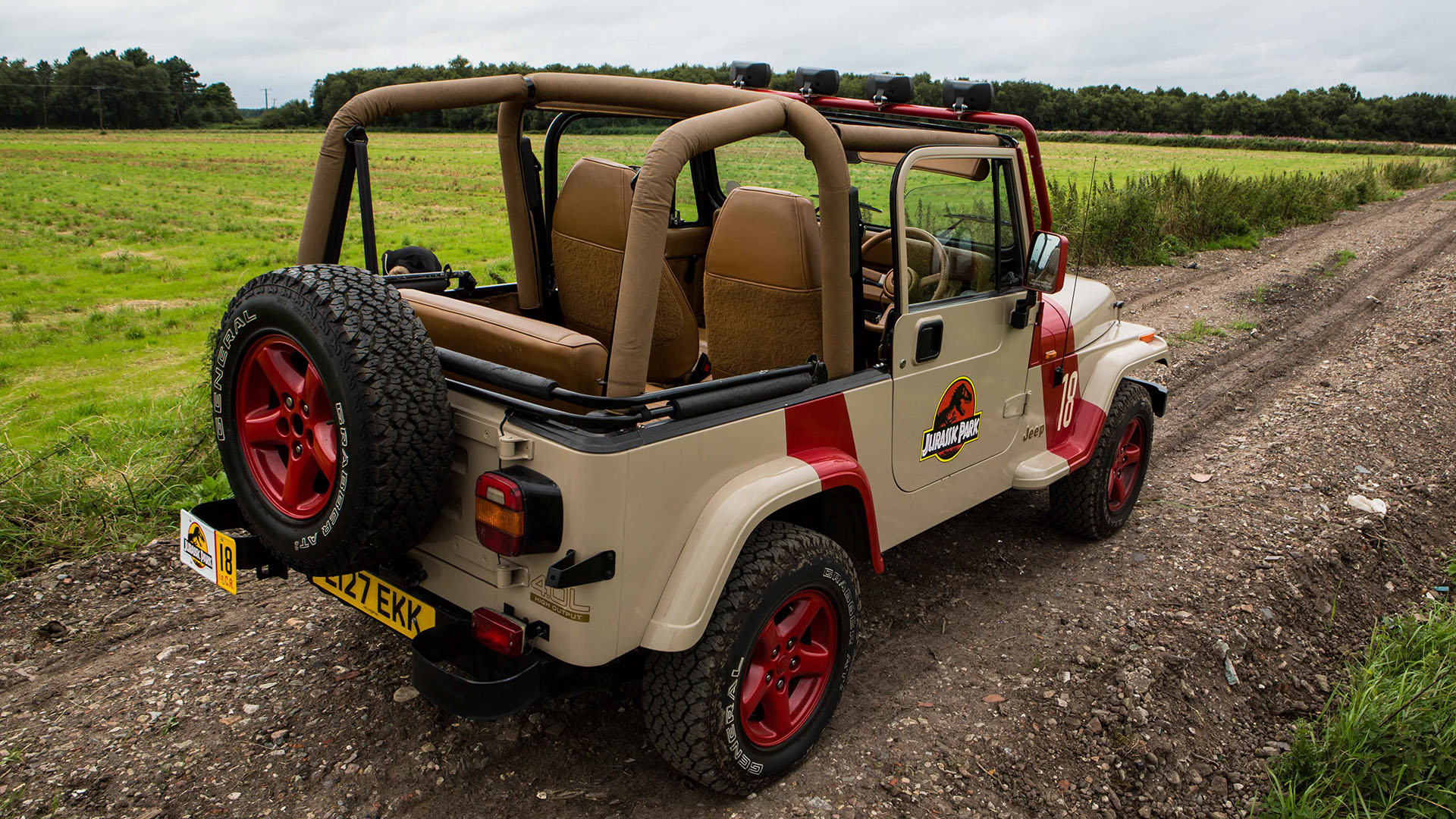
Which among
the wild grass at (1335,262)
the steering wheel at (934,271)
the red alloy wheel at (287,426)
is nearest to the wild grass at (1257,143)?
the wild grass at (1335,262)

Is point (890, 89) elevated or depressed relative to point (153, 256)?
elevated

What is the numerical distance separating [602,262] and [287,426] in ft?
4.24

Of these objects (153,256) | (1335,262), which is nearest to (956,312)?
(1335,262)

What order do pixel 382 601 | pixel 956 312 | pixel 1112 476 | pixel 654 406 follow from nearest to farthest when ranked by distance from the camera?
1. pixel 654 406
2. pixel 382 601
3. pixel 956 312
4. pixel 1112 476

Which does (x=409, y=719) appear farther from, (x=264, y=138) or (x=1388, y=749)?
(x=264, y=138)

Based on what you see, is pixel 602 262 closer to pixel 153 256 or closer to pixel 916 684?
pixel 916 684

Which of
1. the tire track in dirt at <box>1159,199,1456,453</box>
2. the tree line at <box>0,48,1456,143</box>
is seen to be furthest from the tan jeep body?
the tree line at <box>0,48,1456,143</box>

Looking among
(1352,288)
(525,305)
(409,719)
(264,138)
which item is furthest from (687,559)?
(264,138)

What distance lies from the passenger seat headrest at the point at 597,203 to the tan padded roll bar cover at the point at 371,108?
36 centimetres

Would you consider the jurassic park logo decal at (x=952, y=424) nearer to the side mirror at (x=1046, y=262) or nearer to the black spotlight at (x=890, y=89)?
the side mirror at (x=1046, y=262)

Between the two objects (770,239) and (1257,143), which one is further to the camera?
(1257,143)

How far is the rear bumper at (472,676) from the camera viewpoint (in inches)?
97.7

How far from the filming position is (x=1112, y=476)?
15.9 feet

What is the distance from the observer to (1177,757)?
3.30m
